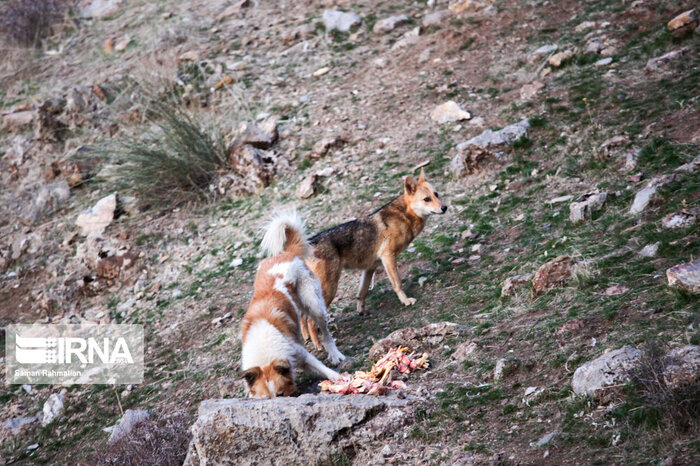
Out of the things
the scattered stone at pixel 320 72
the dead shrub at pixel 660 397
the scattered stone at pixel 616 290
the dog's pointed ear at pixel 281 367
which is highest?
the dead shrub at pixel 660 397

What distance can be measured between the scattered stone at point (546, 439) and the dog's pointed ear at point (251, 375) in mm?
2552

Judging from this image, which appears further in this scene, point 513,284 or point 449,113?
point 449,113

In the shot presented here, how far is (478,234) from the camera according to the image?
918 cm

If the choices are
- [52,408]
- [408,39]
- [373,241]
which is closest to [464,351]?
[373,241]

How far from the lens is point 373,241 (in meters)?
8.73

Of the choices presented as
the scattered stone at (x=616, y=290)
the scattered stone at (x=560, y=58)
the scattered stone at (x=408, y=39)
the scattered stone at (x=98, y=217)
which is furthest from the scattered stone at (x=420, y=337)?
the scattered stone at (x=408, y=39)

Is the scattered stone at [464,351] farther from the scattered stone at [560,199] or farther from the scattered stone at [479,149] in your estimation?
the scattered stone at [479,149]

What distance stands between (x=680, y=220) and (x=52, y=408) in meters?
7.49

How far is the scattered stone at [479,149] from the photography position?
34.2ft

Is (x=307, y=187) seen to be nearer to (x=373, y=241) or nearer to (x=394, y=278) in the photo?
(x=373, y=241)

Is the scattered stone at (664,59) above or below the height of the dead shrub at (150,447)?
below

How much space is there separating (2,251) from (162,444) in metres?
8.43

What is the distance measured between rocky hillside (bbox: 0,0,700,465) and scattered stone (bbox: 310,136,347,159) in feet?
0.17

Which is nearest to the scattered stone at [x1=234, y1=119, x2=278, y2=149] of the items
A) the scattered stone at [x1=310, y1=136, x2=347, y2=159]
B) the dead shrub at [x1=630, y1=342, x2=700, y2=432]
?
the scattered stone at [x1=310, y1=136, x2=347, y2=159]
